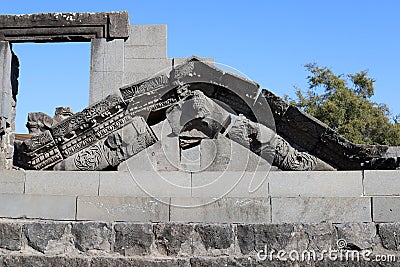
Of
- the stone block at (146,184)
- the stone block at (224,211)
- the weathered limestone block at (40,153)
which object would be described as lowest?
the stone block at (224,211)

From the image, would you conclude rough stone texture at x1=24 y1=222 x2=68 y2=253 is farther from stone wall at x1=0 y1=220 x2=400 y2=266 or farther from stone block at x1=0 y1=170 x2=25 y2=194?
stone block at x1=0 y1=170 x2=25 y2=194

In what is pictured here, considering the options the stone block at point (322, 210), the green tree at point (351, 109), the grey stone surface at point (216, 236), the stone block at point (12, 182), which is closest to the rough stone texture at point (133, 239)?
the grey stone surface at point (216, 236)

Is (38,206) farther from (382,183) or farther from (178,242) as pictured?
(382,183)

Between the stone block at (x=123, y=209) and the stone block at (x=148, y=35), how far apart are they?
578cm

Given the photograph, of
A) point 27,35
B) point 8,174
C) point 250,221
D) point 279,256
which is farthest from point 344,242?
point 27,35

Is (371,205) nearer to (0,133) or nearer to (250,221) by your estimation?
(250,221)

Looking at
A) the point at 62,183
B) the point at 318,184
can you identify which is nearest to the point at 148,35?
the point at 62,183

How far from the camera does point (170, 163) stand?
595 centimetres

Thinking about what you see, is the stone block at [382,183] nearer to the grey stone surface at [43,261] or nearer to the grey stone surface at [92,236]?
the grey stone surface at [92,236]

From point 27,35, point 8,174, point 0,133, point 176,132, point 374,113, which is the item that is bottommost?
point 8,174

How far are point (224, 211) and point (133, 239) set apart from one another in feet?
3.41

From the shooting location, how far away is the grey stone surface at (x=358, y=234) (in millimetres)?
4742

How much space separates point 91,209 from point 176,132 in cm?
137

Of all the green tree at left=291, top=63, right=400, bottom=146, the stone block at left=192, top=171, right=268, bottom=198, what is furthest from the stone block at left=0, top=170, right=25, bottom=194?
the green tree at left=291, top=63, right=400, bottom=146
